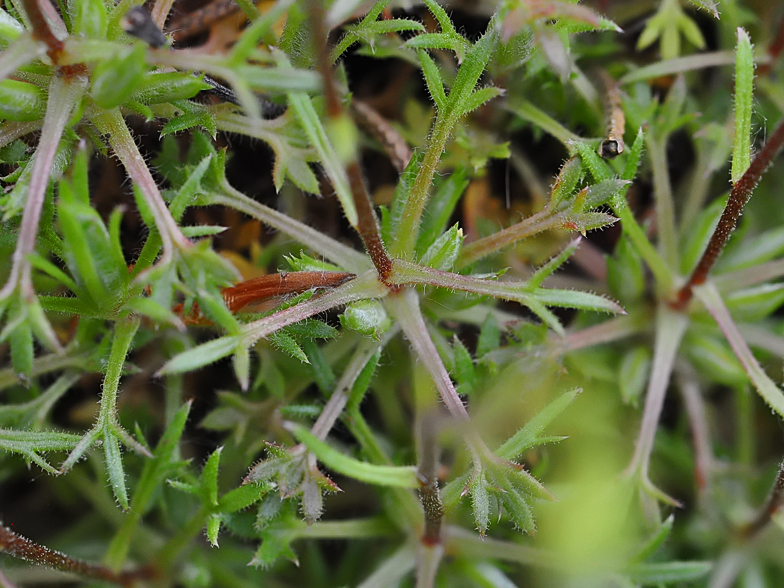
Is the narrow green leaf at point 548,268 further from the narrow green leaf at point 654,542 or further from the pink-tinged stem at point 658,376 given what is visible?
the narrow green leaf at point 654,542

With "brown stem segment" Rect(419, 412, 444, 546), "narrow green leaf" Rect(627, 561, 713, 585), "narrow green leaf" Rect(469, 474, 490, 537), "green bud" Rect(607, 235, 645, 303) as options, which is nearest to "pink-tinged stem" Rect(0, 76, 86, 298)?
"brown stem segment" Rect(419, 412, 444, 546)

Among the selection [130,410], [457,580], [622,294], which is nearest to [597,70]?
[622,294]

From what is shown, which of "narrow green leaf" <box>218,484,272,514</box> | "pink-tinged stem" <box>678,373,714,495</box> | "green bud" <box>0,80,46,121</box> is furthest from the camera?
"pink-tinged stem" <box>678,373,714,495</box>

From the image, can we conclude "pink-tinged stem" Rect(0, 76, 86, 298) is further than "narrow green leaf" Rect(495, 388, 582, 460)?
No

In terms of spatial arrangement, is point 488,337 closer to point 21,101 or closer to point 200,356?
point 200,356

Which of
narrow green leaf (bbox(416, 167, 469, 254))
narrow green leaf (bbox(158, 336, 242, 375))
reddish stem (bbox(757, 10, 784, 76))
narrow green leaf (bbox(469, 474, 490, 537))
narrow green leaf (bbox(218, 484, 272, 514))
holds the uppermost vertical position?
reddish stem (bbox(757, 10, 784, 76))

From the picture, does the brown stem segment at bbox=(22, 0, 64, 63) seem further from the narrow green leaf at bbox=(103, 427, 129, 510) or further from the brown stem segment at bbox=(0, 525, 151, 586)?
the brown stem segment at bbox=(0, 525, 151, 586)
